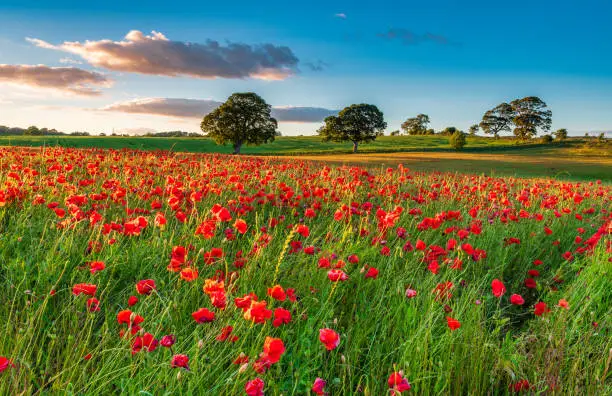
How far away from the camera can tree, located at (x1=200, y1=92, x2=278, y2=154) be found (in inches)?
1885

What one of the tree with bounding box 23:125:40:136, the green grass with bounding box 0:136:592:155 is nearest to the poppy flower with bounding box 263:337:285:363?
the green grass with bounding box 0:136:592:155

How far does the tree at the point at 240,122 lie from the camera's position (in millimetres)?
47875

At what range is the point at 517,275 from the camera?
4.29 metres

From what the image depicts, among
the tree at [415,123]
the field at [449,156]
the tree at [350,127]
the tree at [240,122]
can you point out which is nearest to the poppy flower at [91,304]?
the field at [449,156]

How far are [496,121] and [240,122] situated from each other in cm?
8394

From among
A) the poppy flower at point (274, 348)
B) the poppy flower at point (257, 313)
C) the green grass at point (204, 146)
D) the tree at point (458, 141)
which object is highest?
the tree at point (458, 141)

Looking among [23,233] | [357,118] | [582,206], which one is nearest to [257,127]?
[357,118]

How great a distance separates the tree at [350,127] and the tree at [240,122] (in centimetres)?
1728

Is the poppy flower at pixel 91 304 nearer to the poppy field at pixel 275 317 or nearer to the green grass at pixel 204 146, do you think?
the poppy field at pixel 275 317

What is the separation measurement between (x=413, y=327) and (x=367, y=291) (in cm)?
51

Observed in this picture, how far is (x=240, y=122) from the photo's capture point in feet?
158

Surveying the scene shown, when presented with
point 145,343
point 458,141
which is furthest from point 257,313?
point 458,141

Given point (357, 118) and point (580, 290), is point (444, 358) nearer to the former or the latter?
point (580, 290)

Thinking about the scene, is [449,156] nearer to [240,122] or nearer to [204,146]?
[240,122]
